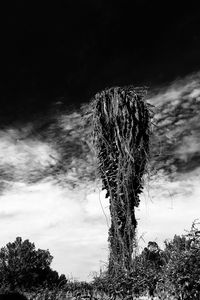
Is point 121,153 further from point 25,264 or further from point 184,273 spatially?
point 25,264

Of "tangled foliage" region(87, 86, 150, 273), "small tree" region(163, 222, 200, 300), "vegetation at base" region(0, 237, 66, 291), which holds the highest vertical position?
"vegetation at base" region(0, 237, 66, 291)

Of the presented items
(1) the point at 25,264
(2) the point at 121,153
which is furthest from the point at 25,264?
(2) the point at 121,153

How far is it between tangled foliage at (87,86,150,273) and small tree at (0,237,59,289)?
56822 millimetres

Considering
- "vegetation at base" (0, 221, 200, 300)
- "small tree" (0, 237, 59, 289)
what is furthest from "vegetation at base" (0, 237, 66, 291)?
"vegetation at base" (0, 221, 200, 300)

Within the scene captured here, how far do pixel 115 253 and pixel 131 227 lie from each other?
0.60m

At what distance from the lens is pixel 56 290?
32.0 ft

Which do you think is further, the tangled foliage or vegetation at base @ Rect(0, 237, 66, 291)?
vegetation at base @ Rect(0, 237, 66, 291)

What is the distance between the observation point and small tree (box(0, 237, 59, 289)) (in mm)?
63594

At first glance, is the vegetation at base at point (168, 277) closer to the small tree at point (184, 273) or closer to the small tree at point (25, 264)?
the small tree at point (184, 273)

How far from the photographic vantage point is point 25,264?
6738 centimetres

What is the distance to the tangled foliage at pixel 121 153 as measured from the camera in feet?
26.5

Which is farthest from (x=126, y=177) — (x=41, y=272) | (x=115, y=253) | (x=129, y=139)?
(x=41, y=272)

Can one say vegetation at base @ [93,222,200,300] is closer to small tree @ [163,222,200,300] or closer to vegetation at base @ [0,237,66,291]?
small tree @ [163,222,200,300]

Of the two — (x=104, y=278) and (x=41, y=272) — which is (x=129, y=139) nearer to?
(x=104, y=278)
